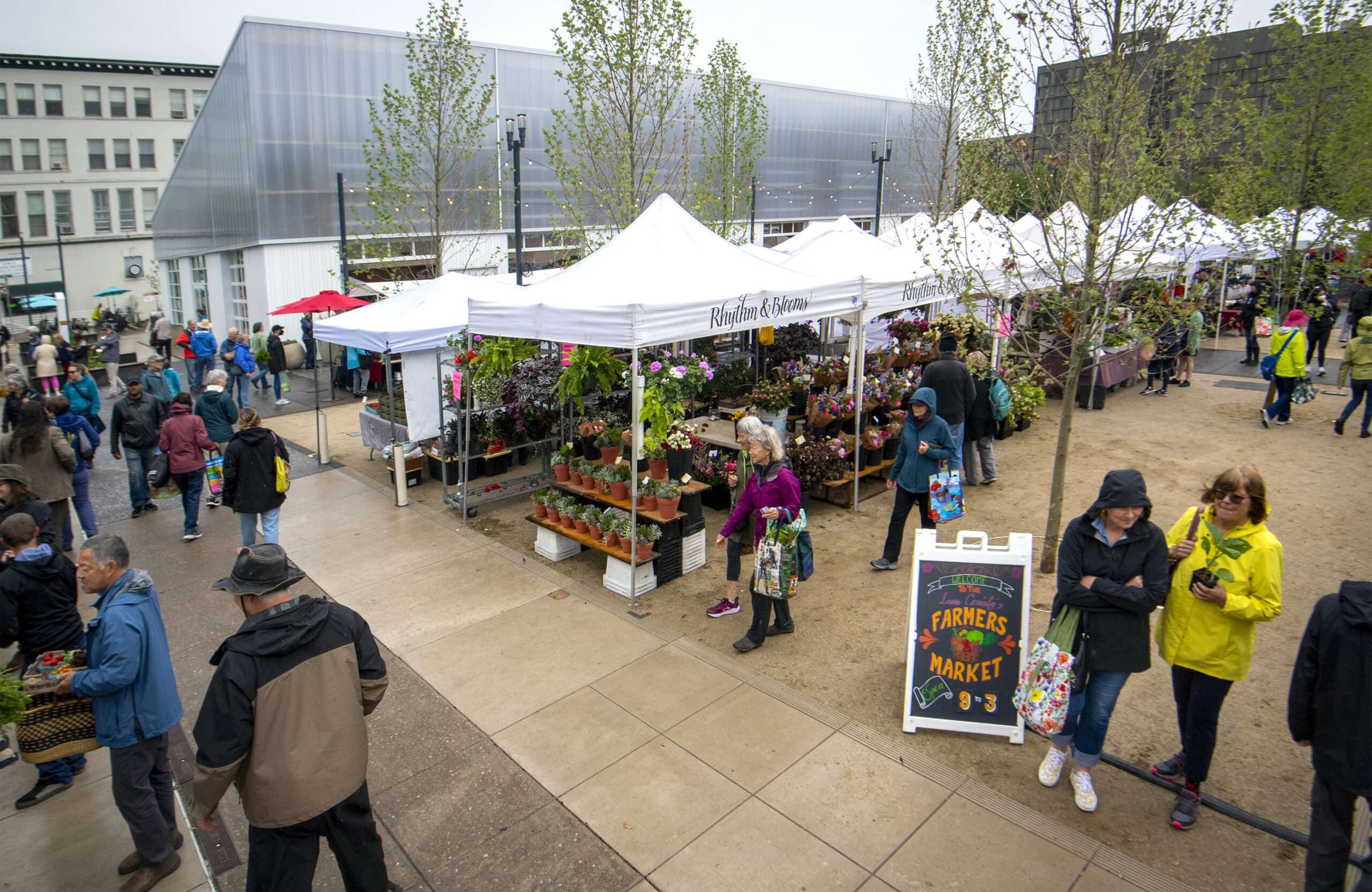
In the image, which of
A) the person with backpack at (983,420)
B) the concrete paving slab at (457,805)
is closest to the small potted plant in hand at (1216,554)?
the concrete paving slab at (457,805)

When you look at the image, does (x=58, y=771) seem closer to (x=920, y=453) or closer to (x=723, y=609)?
(x=723, y=609)

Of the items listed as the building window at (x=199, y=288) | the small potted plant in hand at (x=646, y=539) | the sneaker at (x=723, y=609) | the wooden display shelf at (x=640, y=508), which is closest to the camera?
the sneaker at (x=723, y=609)

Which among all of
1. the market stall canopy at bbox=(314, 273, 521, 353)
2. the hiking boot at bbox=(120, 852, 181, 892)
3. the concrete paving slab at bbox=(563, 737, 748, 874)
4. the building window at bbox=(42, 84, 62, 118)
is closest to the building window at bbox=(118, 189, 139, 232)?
the building window at bbox=(42, 84, 62, 118)

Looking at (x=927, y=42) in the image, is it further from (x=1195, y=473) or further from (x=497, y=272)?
(x=1195, y=473)

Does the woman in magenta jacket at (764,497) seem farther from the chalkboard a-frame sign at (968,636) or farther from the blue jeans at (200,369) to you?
the blue jeans at (200,369)

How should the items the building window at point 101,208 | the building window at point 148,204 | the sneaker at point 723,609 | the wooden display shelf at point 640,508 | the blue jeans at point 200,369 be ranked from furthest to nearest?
the building window at point 148,204 → the building window at point 101,208 → the blue jeans at point 200,369 → the wooden display shelf at point 640,508 → the sneaker at point 723,609

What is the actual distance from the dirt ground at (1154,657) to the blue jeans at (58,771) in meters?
3.89

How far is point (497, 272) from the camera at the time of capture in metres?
23.9

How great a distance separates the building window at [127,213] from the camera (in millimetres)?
44844

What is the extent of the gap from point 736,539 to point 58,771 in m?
4.46

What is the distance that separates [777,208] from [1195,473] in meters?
25.1

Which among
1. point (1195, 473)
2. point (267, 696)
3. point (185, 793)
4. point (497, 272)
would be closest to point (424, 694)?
point (185, 793)

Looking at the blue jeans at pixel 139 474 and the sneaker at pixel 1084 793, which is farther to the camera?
the blue jeans at pixel 139 474

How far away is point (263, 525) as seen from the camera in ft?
24.7
